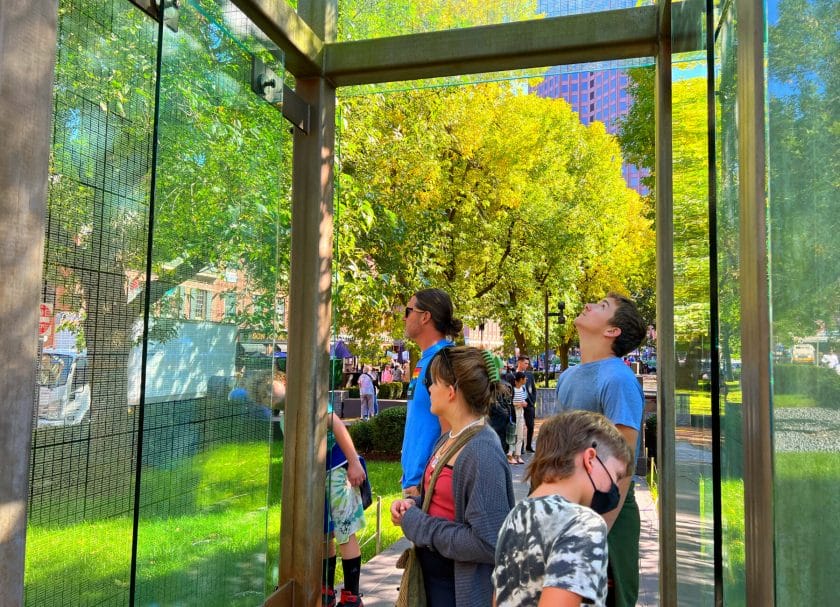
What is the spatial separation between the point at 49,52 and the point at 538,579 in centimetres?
193

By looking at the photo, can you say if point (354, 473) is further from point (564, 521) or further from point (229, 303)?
point (564, 521)

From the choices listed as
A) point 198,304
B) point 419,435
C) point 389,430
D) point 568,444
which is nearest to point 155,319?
point 198,304

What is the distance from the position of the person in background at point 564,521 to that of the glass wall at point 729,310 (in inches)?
11.2

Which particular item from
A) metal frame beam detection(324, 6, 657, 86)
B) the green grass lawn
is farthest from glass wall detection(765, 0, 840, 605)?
metal frame beam detection(324, 6, 657, 86)

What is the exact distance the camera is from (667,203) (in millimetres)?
3654

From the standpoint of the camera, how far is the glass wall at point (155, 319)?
7.34ft

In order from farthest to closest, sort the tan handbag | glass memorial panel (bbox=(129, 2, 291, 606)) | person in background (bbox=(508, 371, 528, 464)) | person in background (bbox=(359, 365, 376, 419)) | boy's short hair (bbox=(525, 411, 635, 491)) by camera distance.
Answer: person in background (bbox=(359, 365, 376, 419)) → person in background (bbox=(508, 371, 528, 464)) → glass memorial panel (bbox=(129, 2, 291, 606)) → the tan handbag → boy's short hair (bbox=(525, 411, 635, 491))

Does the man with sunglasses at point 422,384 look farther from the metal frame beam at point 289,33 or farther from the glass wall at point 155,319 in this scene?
the metal frame beam at point 289,33

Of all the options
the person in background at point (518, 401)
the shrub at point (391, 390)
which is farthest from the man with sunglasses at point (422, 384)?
the shrub at point (391, 390)

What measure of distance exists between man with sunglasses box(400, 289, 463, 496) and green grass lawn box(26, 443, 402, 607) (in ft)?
2.60

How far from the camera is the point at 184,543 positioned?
2.85 metres

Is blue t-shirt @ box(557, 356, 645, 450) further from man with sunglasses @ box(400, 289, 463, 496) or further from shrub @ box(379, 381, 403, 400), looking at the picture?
shrub @ box(379, 381, 403, 400)

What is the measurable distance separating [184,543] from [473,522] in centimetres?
131

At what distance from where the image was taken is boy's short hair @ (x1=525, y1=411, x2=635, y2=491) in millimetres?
1836
